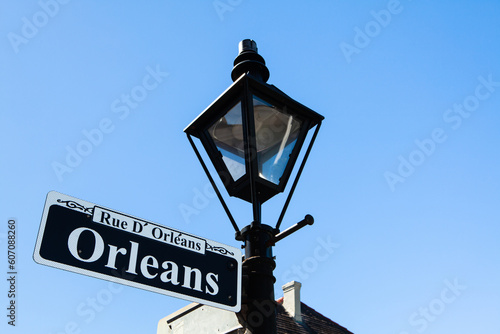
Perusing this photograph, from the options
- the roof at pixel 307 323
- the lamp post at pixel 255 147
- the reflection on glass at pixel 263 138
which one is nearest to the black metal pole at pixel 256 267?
the lamp post at pixel 255 147

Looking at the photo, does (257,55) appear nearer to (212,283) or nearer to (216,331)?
(212,283)

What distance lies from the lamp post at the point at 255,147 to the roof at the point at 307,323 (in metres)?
9.36

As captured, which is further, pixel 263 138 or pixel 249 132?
pixel 263 138

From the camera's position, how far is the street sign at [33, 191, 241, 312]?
1.94 metres

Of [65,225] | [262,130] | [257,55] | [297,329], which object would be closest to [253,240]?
[262,130]

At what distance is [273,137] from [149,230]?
95 cm

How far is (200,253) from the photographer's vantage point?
234 centimetres

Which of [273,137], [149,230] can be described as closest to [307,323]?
[273,137]

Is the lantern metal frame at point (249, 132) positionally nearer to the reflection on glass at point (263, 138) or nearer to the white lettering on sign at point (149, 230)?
the reflection on glass at point (263, 138)

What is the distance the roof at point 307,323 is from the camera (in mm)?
11895

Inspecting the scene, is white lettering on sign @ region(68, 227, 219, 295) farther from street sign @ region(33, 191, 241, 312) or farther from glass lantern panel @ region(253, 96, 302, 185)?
glass lantern panel @ region(253, 96, 302, 185)

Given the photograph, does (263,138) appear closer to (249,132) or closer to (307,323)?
(249,132)

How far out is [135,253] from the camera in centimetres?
213

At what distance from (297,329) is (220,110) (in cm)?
1042
